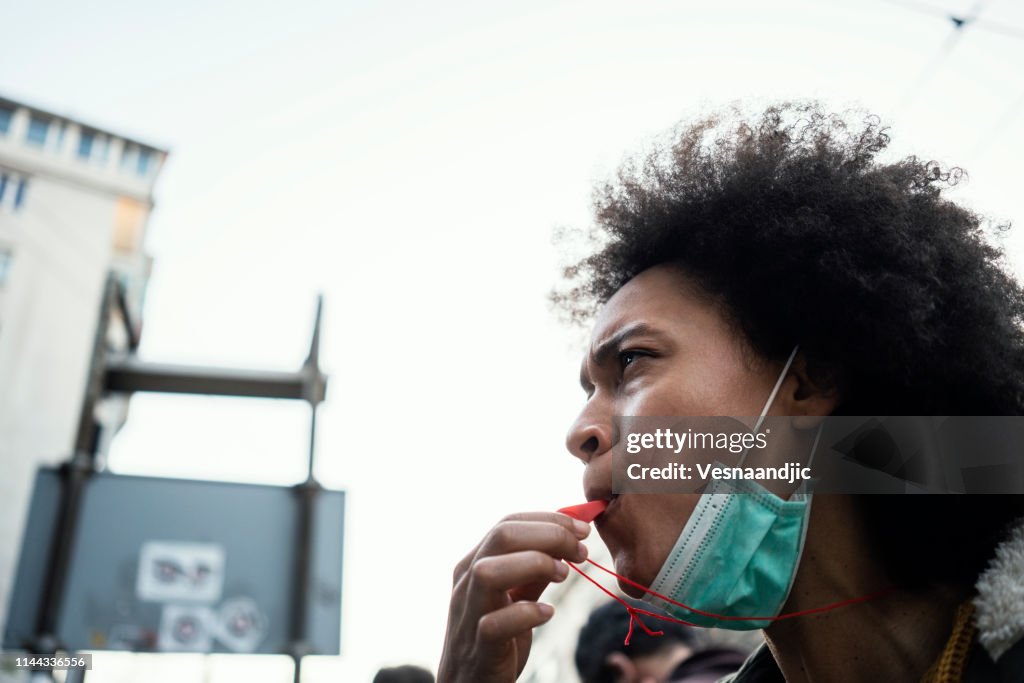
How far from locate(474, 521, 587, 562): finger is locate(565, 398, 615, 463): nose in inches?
9.0

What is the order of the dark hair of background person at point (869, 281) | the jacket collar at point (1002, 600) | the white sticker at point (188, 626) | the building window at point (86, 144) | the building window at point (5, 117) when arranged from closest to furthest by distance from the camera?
the jacket collar at point (1002, 600), the dark hair of background person at point (869, 281), the white sticker at point (188, 626), the building window at point (5, 117), the building window at point (86, 144)

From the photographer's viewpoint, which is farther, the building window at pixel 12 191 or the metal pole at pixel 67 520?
the building window at pixel 12 191

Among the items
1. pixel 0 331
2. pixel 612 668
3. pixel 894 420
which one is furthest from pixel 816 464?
pixel 0 331

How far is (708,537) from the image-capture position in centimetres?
188

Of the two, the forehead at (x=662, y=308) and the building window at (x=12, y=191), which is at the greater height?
the building window at (x=12, y=191)

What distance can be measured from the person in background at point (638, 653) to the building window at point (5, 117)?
1329 inches

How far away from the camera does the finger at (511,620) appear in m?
1.86

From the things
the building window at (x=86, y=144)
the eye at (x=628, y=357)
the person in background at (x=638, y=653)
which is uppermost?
the building window at (x=86, y=144)

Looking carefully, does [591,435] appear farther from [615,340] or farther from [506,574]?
[506,574]

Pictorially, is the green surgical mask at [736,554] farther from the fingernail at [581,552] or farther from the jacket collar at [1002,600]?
the jacket collar at [1002,600]

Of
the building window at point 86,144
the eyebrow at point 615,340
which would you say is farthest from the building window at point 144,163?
the eyebrow at point 615,340

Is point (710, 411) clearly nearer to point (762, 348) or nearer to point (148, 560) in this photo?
point (762, 348)

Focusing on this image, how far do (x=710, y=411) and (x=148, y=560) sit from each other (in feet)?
12.0

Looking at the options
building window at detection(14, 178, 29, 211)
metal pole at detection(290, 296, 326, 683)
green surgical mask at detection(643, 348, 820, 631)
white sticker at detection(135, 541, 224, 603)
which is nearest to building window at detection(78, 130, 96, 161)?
building window at detection(14, 178, 29, 211)
